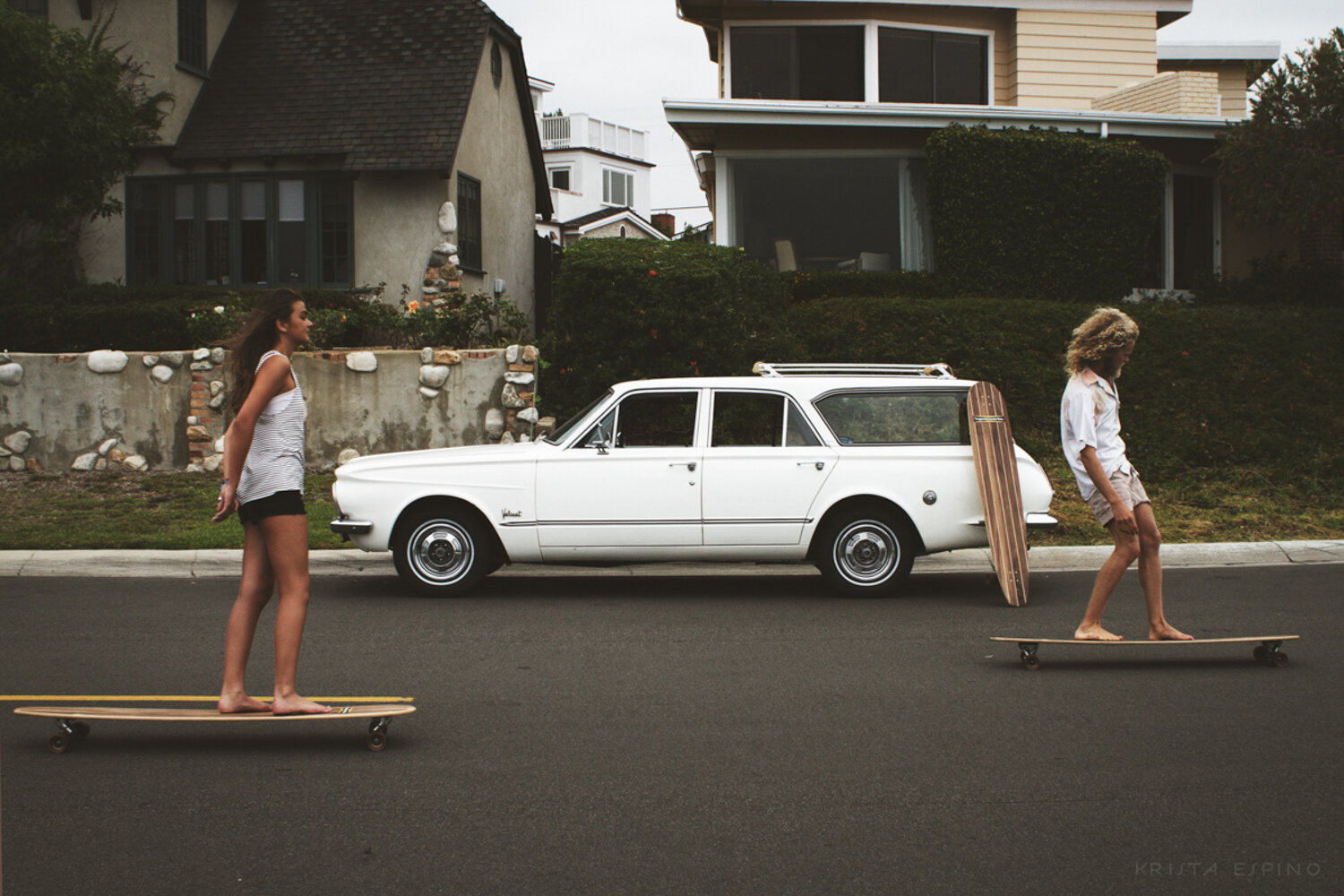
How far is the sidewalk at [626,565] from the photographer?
949 centimetres

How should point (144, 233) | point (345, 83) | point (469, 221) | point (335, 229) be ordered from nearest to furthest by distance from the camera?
1. point (335, 229)
2. point (144, 233)
3. point (345, 83)
4. point (469, 221)

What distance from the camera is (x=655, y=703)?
18.4ft

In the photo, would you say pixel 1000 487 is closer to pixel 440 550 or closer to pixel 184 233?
pixel 440 550

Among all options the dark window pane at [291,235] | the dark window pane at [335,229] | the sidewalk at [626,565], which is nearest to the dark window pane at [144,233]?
the dark window pane at [291,235]

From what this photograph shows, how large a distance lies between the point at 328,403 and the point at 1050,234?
34.3 ft

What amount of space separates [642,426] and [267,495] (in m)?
4.03

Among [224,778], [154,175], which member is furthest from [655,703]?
[154,175]

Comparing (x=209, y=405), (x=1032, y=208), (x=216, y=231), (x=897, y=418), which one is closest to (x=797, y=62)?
(x=1032, y=208)

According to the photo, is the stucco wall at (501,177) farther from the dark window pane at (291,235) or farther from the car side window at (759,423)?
the car side window at (759,423)

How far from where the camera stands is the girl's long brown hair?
494cm

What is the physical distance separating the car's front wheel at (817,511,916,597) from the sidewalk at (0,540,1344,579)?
3.26 ft

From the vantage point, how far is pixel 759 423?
8.67 m

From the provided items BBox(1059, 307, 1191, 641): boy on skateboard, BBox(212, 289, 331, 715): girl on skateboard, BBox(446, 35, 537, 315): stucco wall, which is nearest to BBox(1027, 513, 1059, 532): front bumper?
BBox(1059, 307, 1191, 641): boy on skateboard

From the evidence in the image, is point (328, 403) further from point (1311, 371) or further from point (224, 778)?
point (1311, 371)
